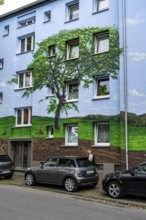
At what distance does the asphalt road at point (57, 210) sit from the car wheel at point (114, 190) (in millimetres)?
942

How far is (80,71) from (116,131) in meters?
4.77

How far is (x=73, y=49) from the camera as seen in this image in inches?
781

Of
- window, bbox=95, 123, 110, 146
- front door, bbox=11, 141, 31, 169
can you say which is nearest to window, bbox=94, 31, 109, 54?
window, bbox=95, 123, 110, 146

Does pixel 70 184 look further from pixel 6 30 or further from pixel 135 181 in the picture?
pixel 6 30

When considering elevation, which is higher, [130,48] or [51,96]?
[130,48]

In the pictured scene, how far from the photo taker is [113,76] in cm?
1723

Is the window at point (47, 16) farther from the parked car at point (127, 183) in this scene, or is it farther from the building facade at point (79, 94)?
the parked car at point (127, 183)

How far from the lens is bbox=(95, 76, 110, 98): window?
1773 centimetres

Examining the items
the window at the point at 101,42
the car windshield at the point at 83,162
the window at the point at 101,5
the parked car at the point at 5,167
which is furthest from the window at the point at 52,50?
the car windshield at the point at 83,162

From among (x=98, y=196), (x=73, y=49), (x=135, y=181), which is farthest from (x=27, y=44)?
(x=135, y=181)

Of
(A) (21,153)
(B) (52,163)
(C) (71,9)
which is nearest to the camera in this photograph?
(B) (52,163)

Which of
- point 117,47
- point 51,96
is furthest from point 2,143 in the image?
point 117,47

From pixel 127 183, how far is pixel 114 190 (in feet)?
2.17

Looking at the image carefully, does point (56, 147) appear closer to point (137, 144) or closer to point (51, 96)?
point (51, 96)
